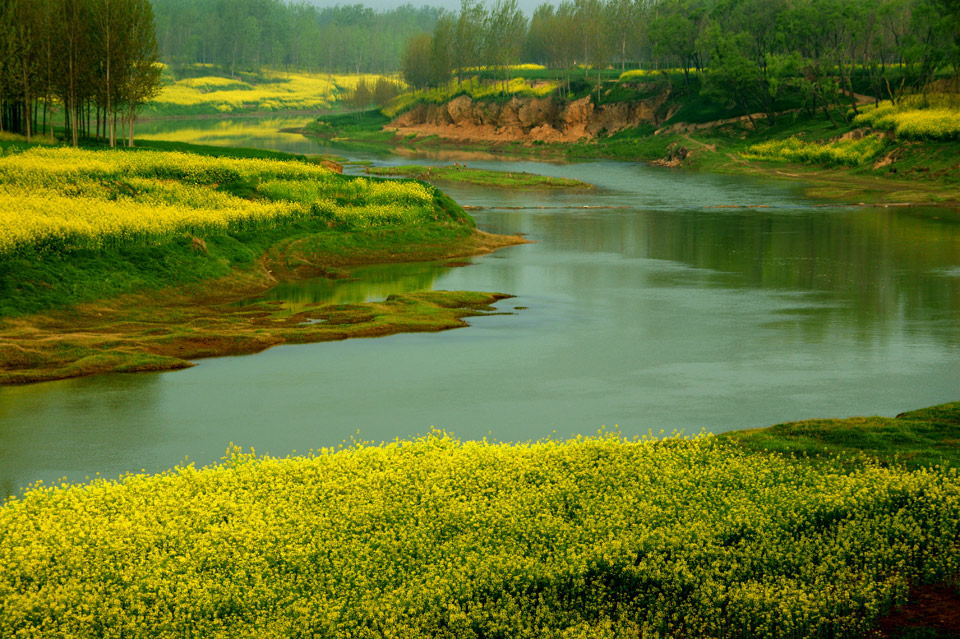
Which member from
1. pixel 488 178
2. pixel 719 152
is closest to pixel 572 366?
pixel 488 178

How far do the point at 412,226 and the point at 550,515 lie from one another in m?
40.5

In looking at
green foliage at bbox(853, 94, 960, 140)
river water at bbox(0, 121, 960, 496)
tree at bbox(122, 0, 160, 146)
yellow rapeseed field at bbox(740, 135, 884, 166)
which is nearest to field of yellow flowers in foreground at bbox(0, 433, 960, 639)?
river water at bbox(0, 121, 960, 496)

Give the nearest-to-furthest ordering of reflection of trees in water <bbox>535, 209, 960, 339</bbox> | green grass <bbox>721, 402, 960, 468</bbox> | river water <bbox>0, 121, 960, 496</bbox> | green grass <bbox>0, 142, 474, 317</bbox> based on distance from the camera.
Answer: green grass <bbox>721, 402, 960, 468</bbox>, river water <bbox>0, 121, 960, 496</bbox>, green grass <bbox>0, 142, 474, 317</bbox>, reflection of trees in water <bbox>535, 209, 960, 339</bbox>

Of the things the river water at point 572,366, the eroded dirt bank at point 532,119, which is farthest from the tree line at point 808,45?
the river water at point 572,366

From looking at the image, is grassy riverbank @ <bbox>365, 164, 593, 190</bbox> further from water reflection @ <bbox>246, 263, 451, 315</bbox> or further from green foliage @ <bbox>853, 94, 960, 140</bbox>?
water reflection @ <bbox>246, 263, 451, 315</bbox>

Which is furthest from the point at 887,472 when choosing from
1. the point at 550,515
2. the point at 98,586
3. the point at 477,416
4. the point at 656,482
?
the point at 98,586

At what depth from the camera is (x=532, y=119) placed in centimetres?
15312

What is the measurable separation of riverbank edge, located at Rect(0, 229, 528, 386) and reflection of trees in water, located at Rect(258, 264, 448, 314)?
2.62 ft

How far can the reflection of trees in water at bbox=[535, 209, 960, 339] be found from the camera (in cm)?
3922

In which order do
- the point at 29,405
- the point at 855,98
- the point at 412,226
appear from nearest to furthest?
1. the point at 29,405
2. the point at 412,226
3. the point at 855,98

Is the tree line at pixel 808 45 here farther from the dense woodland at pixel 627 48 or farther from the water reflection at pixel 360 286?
the water reflection at pixel 360 286

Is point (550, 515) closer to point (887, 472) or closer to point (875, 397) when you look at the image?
point (887, 472)

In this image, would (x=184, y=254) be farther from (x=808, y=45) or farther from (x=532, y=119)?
(x=532, y=119)

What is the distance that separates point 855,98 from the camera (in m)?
109
